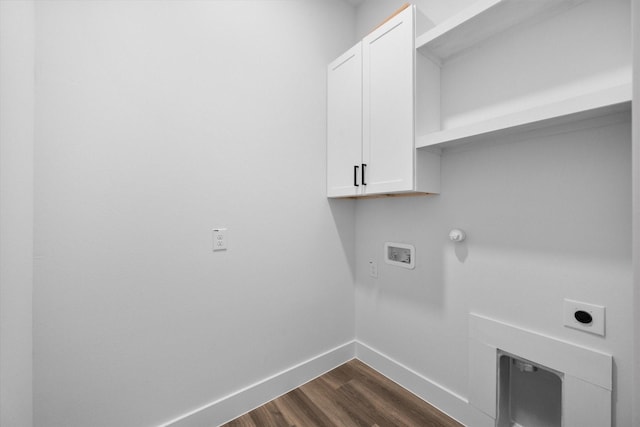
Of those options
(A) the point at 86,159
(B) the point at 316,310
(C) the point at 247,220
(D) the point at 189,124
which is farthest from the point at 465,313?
(A) the point at 86,159

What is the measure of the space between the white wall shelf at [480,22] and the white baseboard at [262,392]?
6.61ft

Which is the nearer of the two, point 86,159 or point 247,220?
point 86,159

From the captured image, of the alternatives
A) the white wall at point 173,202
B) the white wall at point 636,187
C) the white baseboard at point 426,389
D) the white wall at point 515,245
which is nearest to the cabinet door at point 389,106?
the white wall at point 515,245

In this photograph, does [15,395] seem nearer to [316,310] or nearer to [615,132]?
[316,310]

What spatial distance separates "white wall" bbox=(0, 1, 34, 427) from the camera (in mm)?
732

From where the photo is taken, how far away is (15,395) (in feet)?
2.67

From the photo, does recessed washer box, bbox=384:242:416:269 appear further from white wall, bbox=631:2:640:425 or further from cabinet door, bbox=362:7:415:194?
white wall, bbox=631:2:640:425

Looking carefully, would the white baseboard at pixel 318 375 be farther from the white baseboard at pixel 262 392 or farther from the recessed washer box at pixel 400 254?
the recessed washer box at pixel 400 254

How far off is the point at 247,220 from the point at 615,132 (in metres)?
1.65

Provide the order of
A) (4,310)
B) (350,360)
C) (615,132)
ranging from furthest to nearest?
(350,360) → (615,132) → (4,310)

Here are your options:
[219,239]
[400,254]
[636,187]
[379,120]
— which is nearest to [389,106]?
[379,120]

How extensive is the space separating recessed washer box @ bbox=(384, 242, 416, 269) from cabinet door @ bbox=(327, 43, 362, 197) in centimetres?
47

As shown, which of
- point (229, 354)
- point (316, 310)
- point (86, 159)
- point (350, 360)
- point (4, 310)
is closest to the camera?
point (4, 310)

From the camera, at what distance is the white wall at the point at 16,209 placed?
73cm
